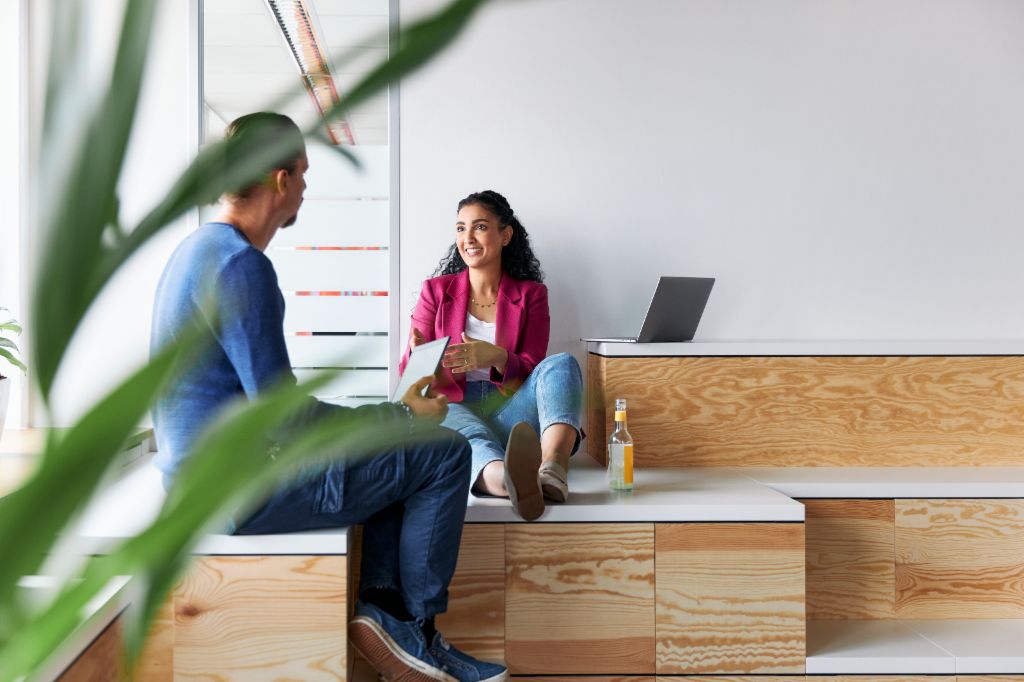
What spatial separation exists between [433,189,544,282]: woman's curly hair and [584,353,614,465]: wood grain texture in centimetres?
39

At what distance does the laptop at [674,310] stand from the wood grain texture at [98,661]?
190 cm

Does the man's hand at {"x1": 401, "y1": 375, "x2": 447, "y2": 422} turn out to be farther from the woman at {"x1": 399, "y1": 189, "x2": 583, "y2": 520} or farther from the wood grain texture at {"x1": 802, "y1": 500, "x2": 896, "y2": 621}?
the wood grain texture at {"x1": 802, "y1": 500, "x2": 896, "y2": 621}

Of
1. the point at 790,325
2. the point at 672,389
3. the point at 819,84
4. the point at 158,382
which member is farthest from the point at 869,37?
the point at 158,382

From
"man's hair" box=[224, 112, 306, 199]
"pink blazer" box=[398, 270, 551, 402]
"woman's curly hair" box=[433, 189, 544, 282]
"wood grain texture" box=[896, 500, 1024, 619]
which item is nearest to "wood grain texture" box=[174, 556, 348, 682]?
"pink blazer" box=[398, 270, 551, 402]

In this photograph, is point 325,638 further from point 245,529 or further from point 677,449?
point 677,449

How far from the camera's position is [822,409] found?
2.99 m

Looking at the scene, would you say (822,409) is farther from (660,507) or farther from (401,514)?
(401,514)

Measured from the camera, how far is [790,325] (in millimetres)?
3455

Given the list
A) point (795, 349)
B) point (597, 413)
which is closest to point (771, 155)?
point (795, 349)

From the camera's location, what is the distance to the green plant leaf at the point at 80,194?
20 centimetres

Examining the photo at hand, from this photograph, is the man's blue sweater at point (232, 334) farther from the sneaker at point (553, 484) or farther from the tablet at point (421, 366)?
the sneaker at point (553, 484)

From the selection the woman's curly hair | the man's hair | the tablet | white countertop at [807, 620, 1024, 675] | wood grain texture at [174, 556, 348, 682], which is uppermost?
Result: the woman's curly hair

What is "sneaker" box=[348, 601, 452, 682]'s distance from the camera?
2.00 metres

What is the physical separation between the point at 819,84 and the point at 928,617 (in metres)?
1.97
